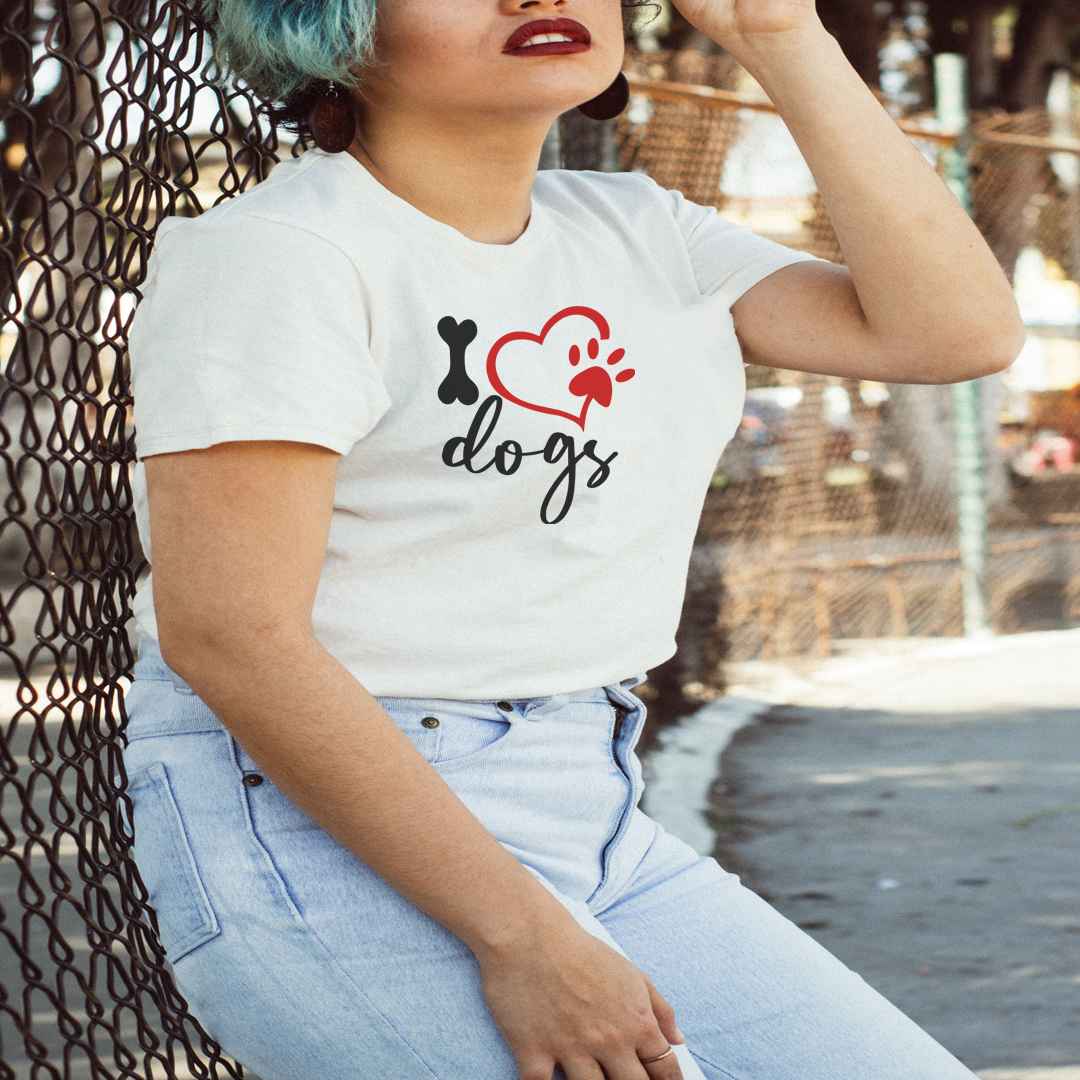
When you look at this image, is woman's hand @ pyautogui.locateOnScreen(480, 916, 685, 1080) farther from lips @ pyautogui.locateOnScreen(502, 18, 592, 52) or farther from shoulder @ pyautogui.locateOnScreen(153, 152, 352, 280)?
lips @ pyautogui.locateOnScreen(502, 18, 592, 52)

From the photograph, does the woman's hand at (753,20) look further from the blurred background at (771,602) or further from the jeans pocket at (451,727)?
the jeans pocket at (451,727)

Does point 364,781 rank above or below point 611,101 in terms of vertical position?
below

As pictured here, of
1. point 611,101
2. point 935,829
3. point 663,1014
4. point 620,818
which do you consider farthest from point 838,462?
point 663,1014

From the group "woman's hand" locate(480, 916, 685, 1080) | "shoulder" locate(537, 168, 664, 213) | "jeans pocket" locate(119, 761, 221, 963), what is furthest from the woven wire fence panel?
A: "woman's hand" locate(480, 916, 685, 1080)

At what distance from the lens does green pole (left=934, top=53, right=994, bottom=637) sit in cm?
713

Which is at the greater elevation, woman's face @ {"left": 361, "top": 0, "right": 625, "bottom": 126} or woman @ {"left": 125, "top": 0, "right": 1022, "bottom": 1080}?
woman's face @ {"left": 361, "top": 0, "right": 625, "bottom": 126}

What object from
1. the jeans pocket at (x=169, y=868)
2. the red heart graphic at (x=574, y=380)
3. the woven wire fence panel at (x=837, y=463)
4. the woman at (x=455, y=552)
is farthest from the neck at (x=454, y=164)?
the woven wire fence panel at (x=837, y=463)

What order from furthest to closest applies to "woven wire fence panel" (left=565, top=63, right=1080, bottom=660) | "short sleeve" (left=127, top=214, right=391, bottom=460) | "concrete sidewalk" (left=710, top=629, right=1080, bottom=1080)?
"woven wire fence panel" (left=565, top=63, right=1080, bottom=660)
"concrete sidewalk" (left=710, top=629, right=1080, bottom=1080)
"short sleeve" (left=127, top=214, right=391, bottom=460)

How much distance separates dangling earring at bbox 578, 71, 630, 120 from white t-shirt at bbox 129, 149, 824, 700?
0.84 ft

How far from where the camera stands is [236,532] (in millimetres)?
1421

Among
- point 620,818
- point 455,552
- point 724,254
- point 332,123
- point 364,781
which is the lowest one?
point 620,818

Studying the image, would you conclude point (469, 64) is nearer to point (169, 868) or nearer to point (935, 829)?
point (169, 868)

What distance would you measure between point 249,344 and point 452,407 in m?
0.22

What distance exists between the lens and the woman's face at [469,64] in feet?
5.37
